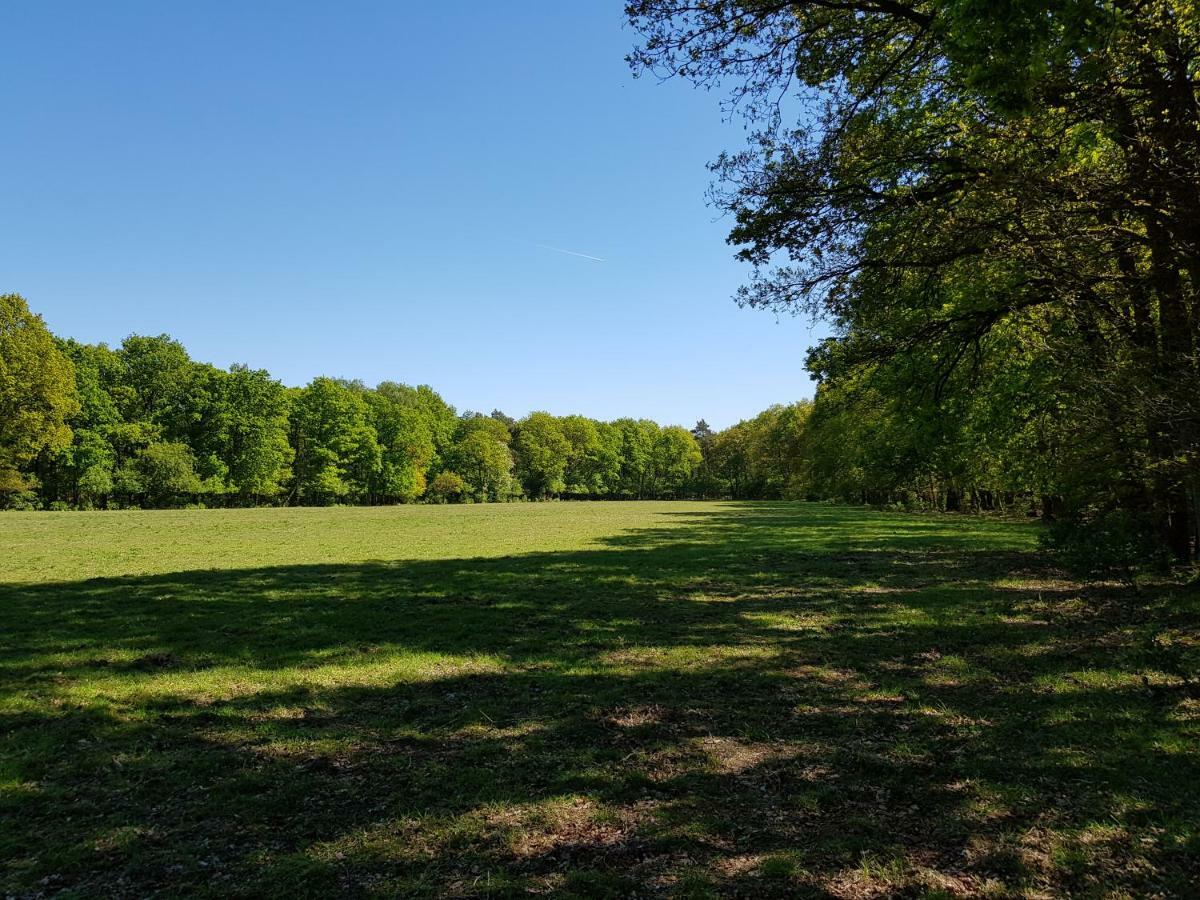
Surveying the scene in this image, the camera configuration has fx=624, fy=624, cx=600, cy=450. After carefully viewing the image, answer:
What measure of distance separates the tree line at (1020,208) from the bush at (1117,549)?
75 mm

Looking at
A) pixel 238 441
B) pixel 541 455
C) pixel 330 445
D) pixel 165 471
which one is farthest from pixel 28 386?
pixel 541 455

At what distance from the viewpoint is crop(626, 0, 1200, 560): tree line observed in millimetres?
6684

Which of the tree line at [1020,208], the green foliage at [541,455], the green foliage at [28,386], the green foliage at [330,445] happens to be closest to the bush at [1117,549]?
the tree line at [1020,208]

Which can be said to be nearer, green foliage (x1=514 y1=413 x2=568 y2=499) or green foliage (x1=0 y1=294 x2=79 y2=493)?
green foliage (x1=0 y1=294 x2=79 y2=493)

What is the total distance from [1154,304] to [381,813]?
614 inches

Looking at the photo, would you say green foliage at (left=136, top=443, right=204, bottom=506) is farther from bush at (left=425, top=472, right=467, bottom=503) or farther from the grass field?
the grass field

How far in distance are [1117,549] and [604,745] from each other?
12.6 meters

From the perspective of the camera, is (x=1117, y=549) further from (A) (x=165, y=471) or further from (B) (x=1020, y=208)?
(A) (x=165, y=471)

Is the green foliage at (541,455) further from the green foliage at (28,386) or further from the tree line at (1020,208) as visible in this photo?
the tree line at (1020,208)

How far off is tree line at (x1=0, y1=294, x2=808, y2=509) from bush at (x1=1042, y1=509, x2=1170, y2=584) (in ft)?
224

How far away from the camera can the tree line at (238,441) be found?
53.2 meters

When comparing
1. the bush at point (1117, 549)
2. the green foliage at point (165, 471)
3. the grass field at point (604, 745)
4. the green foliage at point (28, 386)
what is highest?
the green foliage at point (28, 386)

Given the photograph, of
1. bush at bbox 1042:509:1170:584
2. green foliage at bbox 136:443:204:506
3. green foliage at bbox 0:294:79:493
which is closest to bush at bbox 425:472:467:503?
green foliage at bbox 136:443:204:506

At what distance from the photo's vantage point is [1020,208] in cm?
818
